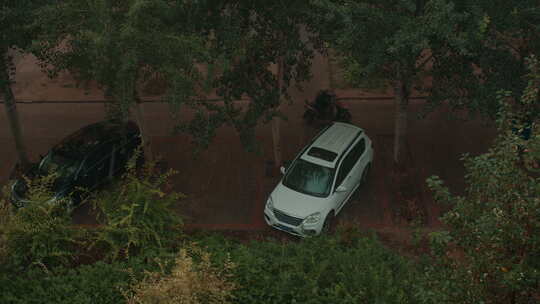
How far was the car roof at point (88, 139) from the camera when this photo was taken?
562 inches

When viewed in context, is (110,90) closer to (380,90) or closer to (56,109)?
(56,109)

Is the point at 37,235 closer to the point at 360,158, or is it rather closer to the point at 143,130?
the point at 143,130

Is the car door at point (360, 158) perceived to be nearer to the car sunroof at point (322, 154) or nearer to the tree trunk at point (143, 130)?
the car sunroof at point (322, 154)

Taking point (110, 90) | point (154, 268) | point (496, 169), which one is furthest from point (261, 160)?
point (496, 169)

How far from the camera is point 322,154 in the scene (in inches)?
536

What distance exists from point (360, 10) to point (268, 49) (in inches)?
111

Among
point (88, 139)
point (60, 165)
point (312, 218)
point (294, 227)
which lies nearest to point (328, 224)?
point (312, 218)

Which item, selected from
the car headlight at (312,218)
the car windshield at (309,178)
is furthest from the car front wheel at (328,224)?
the car windshield at (309,178)

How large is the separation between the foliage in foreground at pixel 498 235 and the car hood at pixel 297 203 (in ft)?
21.3

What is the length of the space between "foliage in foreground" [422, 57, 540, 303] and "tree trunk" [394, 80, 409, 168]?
759cm

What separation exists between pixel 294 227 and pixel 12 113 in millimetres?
8278

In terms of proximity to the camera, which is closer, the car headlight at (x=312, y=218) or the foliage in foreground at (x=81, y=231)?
the foliage in foreground at (x=81, y=231)

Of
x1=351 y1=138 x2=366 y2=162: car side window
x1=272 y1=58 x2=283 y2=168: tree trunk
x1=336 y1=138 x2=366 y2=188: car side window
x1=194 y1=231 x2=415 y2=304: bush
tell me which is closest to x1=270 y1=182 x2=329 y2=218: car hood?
x1=336 y1=138 x2=366 y2=188: car side window

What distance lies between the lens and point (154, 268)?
357 inches
